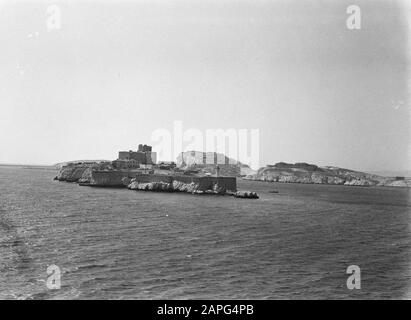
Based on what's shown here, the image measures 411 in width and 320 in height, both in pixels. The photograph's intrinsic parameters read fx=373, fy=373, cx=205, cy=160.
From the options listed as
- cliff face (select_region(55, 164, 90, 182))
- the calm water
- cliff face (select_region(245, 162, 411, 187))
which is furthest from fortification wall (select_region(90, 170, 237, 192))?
cliff face (select_region(245, 162, 411, 187))

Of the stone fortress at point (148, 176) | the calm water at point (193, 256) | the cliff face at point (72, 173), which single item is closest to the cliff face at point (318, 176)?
the stone fortress at point (148, 176)

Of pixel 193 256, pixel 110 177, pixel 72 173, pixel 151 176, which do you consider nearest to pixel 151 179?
pixel 151 176

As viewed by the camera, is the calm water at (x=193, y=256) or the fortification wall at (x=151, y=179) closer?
the calm water at (x=193, y=256)

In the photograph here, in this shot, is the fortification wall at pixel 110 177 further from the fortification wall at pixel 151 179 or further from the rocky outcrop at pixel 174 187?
the rocky outcrop at pixel 174 187

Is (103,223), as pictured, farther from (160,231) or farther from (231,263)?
(231,263)

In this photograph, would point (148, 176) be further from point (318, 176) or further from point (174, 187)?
point (318, 176)

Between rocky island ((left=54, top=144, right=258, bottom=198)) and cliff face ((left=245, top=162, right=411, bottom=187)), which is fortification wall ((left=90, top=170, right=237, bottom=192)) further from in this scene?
cliff face ((left=245, top=162, right=411, bottom=187))
